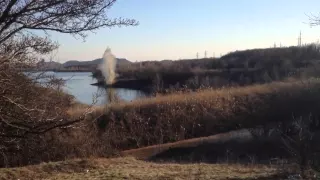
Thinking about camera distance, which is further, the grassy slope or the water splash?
the water splash

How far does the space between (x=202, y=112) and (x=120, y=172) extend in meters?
15.9

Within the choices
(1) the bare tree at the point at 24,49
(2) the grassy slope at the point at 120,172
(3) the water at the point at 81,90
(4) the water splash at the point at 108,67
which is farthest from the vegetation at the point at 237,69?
(1) the bare tree at the point at 24,49

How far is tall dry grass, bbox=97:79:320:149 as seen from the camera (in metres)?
23.2

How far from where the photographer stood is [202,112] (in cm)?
2656

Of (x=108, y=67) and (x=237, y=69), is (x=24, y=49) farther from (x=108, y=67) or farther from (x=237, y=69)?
(x=237, y=69)

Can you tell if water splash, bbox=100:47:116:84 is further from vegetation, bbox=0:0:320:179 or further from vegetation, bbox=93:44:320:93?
vegetation, bbox=0:0:320:179

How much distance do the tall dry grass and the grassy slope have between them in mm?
8274

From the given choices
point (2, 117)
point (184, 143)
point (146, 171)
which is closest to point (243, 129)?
point (184, 143)

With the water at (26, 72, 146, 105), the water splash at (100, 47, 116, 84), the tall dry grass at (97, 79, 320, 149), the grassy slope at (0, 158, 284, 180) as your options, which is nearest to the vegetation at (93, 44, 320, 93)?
the water splash at (100, 47, 116, 84)

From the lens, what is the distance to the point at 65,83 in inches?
447

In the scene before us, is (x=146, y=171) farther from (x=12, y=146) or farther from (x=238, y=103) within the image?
(x=238, y=103)

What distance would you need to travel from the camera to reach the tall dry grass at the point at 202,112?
76.2 feet

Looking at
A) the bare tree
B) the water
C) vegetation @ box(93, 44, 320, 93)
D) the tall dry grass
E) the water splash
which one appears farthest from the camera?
the water splash

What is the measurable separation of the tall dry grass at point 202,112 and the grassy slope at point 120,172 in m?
8.27
